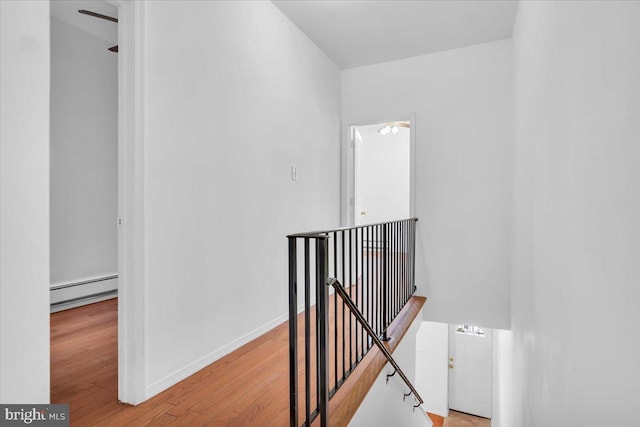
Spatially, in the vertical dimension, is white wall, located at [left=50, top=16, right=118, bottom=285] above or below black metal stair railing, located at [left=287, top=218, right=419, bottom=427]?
above

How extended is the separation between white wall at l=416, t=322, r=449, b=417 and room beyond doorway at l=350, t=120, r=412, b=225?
2.48m

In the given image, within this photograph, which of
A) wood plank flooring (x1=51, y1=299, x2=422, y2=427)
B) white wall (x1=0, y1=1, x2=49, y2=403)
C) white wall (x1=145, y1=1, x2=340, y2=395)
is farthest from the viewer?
white wall (x1=145, y1=1, x2=340, y2=395)

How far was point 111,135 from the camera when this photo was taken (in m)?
4.34

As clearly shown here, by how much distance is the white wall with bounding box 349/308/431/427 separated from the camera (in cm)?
229

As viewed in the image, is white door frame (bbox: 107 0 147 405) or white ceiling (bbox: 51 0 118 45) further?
white ceiling (bbox: 51 0 118 45)

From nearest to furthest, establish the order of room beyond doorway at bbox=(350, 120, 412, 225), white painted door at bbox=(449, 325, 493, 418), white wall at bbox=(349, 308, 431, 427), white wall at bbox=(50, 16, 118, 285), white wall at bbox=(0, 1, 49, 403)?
white wall at bbox=(0, 1, 49, 403)
white wall at bbox=(349, 308, 431, 427)
white wall at bbox=(50, 16, 118, 285)
white painted door at bbox=(449, 325, 493, 418)
room beyond doorway at bbox=(350, 120, 412, 225)

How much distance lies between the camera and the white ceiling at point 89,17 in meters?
3.34

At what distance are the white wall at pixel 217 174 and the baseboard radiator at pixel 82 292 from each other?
2.21 m

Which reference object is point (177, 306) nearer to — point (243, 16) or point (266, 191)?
point (266, 191)


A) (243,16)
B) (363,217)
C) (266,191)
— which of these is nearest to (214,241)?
(266,191)

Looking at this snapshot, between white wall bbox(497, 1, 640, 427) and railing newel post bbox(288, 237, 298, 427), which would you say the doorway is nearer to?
railing newel post bbox(288, 237, 298, 427)

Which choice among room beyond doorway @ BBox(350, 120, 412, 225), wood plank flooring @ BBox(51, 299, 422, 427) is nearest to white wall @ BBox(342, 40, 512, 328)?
wood plank flooring @ BBox(51, 299, 422, 427)

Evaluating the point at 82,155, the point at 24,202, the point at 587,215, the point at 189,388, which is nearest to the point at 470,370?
the point at 189,388

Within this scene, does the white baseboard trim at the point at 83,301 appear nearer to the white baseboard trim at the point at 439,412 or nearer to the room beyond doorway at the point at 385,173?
the room beyond doorway at the point at 385,173
